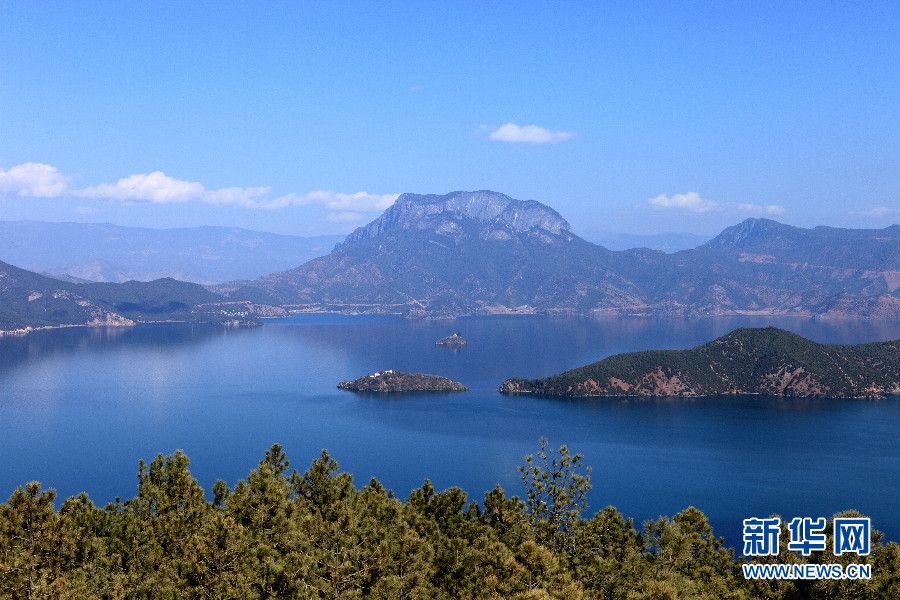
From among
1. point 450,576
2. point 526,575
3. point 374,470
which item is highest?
point 526,575

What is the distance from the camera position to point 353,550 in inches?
1684

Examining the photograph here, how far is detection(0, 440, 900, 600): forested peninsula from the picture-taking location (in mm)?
39844

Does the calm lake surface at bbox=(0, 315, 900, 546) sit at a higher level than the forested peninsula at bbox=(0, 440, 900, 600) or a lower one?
lower

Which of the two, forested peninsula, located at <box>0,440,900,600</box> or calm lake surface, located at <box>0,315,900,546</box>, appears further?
calm lake surface, located at <box>0,315,900,546</box>

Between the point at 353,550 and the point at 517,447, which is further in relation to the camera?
the point at 517,447

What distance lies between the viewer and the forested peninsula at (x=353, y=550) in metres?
39.8

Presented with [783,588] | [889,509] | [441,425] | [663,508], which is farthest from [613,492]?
[783,588]

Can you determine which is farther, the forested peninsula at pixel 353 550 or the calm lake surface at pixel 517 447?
the calm lake surface at pixel 517 447

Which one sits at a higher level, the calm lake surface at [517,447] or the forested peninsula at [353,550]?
the forested peninsula at [353,550]

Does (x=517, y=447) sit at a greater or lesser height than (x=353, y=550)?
lesser

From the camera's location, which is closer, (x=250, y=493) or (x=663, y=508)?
(x=250, y=493)

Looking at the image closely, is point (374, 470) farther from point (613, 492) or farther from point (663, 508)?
point (663, 508)

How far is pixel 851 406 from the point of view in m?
197

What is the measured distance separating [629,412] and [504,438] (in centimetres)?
4713
